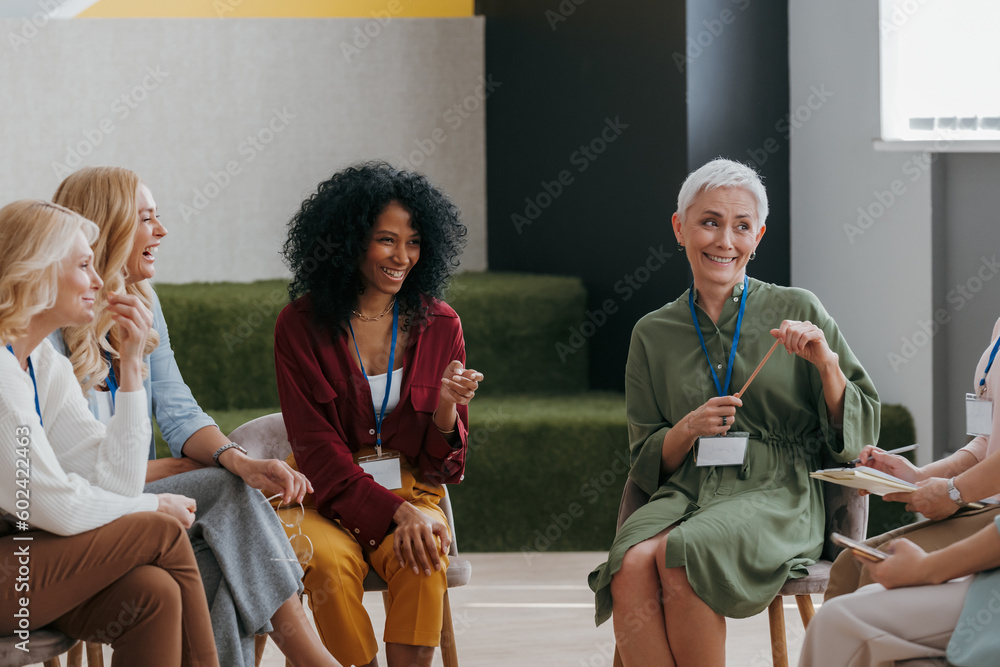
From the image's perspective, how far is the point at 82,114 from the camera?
16.8ft

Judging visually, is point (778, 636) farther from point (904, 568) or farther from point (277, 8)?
point (277, 8)

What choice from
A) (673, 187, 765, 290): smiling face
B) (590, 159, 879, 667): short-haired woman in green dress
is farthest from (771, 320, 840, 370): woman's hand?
(673, 187, 765, 290): smiling face

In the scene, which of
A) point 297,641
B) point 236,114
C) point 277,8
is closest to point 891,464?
point 297,641

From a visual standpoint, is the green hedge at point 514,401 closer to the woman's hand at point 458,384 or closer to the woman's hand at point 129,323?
the woman's hand at point 458,384

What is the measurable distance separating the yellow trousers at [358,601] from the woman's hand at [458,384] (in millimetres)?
351

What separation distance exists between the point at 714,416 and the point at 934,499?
1.52 ft

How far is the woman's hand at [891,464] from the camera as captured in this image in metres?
2.27

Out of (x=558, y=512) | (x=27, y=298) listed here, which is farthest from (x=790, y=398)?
(x=558, y=512)

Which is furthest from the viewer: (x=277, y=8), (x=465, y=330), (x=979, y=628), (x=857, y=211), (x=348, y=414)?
(x=277, y=8)

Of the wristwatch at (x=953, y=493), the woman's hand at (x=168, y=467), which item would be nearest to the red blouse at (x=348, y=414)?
the woman's hand at (x=168, y=467)

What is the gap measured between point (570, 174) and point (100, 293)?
2874mm

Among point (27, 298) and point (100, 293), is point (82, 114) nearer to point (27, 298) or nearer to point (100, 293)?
point (100, 293)

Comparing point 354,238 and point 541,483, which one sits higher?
point 354,238

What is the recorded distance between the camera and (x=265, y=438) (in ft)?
8.66
